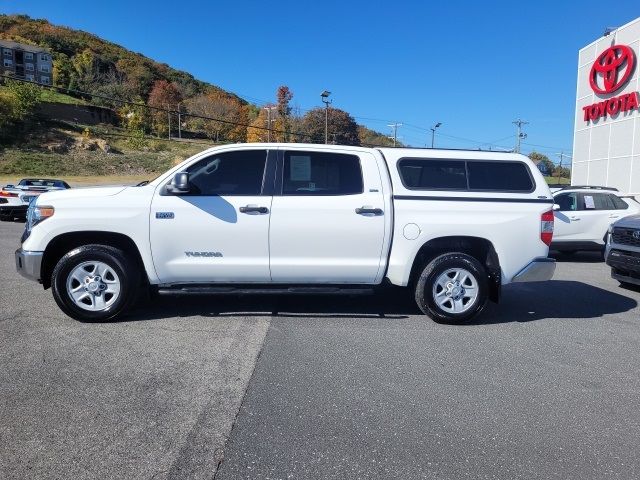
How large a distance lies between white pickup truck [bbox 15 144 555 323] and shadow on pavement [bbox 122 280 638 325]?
1.52 ft

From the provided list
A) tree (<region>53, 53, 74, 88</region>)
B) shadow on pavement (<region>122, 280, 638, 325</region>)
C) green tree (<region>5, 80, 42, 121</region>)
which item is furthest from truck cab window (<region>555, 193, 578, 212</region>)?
tree (<region>53, 53, 74, 88</region>)

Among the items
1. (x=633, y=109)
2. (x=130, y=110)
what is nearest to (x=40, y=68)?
(x=130, y=110)

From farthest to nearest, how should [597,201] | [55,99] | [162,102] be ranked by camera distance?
[162,102] → [55,99] → [597,201]

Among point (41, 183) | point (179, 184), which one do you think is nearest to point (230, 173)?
point (179, 184)

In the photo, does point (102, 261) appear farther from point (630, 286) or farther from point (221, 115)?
point (221, 115)

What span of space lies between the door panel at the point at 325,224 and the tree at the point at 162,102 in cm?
7898

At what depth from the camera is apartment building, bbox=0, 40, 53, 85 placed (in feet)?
340

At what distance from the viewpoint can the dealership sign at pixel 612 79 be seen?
63.6ft

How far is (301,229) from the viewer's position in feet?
19.1

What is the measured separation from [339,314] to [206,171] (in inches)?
89.0

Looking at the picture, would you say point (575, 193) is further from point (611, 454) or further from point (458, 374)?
point (611, 454)

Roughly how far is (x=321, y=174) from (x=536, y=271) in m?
2.68

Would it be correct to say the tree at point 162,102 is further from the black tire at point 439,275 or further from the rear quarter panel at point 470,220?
the black tire at point 439,275

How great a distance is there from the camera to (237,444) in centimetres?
329
